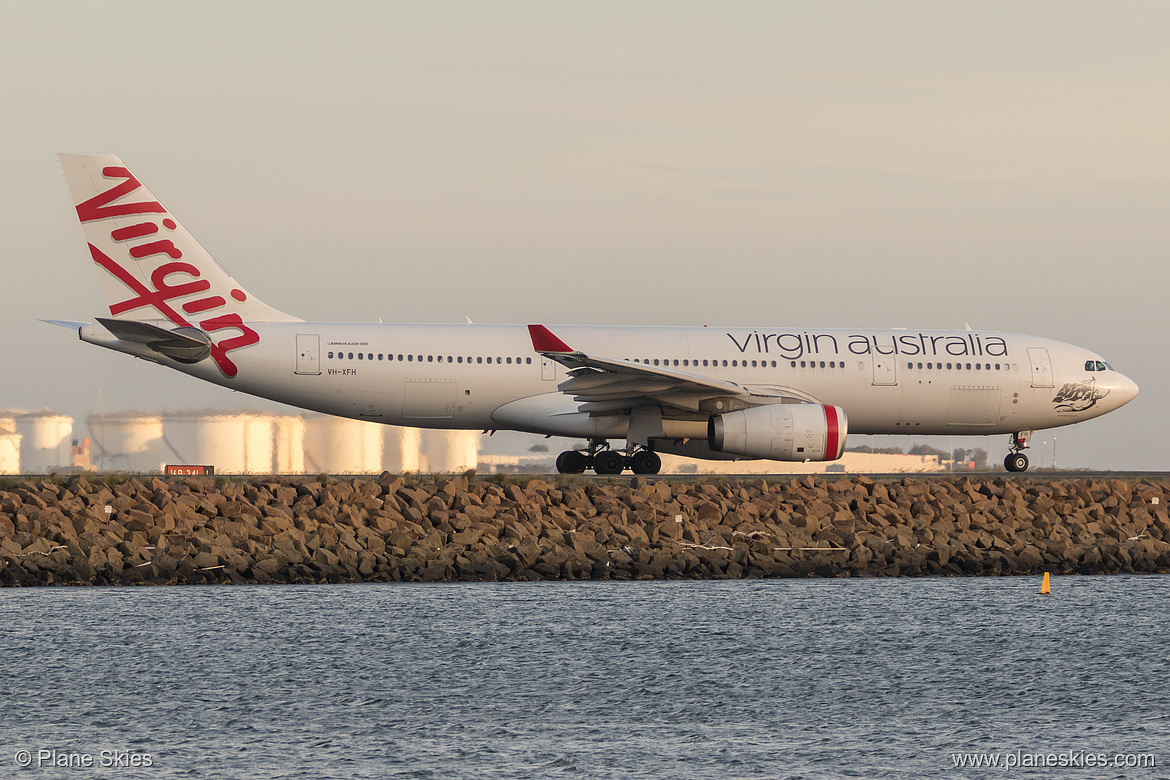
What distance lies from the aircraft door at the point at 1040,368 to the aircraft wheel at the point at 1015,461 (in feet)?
7.47

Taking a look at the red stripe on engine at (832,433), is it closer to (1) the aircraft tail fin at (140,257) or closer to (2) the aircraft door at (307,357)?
(2) the aircraft door at (307,357)

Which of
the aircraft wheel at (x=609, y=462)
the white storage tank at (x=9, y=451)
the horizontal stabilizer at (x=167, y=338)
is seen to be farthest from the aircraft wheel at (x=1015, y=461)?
the white storage tank at (x=9, y=451)

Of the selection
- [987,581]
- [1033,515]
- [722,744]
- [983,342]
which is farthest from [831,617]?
[983,342]

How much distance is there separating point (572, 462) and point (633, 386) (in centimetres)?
318

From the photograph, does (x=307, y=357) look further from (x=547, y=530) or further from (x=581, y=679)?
(x=581, y=679)

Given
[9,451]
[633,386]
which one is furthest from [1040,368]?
[9,451]

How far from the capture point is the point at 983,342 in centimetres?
3166

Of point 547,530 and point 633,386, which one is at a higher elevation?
point 633,386

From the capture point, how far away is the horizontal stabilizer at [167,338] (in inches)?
1082

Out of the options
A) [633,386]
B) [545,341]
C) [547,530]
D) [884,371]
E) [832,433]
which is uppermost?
[545,341]

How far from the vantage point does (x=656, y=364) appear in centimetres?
2958

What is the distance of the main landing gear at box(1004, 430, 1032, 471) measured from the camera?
33.1 metres

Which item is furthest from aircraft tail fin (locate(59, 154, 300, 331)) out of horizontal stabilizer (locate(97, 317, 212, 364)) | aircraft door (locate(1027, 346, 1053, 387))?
aircraft door (locate(1027, 346, 1053, 387))

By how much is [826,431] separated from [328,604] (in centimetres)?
1217
